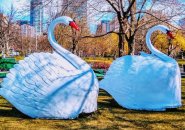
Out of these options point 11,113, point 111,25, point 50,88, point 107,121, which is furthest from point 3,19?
point 107,121

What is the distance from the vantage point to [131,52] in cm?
1738

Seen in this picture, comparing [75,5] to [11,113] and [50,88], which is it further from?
[50,88]

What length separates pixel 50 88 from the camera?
8055 mm

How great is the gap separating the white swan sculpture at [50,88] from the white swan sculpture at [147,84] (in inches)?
64.8

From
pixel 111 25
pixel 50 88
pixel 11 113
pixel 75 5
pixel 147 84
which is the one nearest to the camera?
pixel 50 88

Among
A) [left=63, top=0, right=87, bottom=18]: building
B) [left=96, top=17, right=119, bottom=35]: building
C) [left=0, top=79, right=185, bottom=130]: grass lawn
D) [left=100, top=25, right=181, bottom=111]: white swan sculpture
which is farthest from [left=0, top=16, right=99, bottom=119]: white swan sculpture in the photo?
[left=96, top=17, right=119, bottom=35]: building

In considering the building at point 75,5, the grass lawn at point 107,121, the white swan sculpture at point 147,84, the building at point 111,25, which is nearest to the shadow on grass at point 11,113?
the grass lawn at point 107,121

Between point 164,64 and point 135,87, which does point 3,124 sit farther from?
point 164,64

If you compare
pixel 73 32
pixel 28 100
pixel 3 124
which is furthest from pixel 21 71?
pixel 73 32

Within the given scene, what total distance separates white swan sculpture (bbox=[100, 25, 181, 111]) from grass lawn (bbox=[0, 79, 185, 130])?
0.30 meters

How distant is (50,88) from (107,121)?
1.49 meters

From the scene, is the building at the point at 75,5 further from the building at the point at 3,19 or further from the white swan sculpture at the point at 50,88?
the building at the point at 3,19

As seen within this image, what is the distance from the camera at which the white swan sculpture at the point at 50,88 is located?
8.07m

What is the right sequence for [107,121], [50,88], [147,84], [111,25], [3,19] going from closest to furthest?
[50,88]
[107,121]
[147,84]
[111,25]
[3,19]
